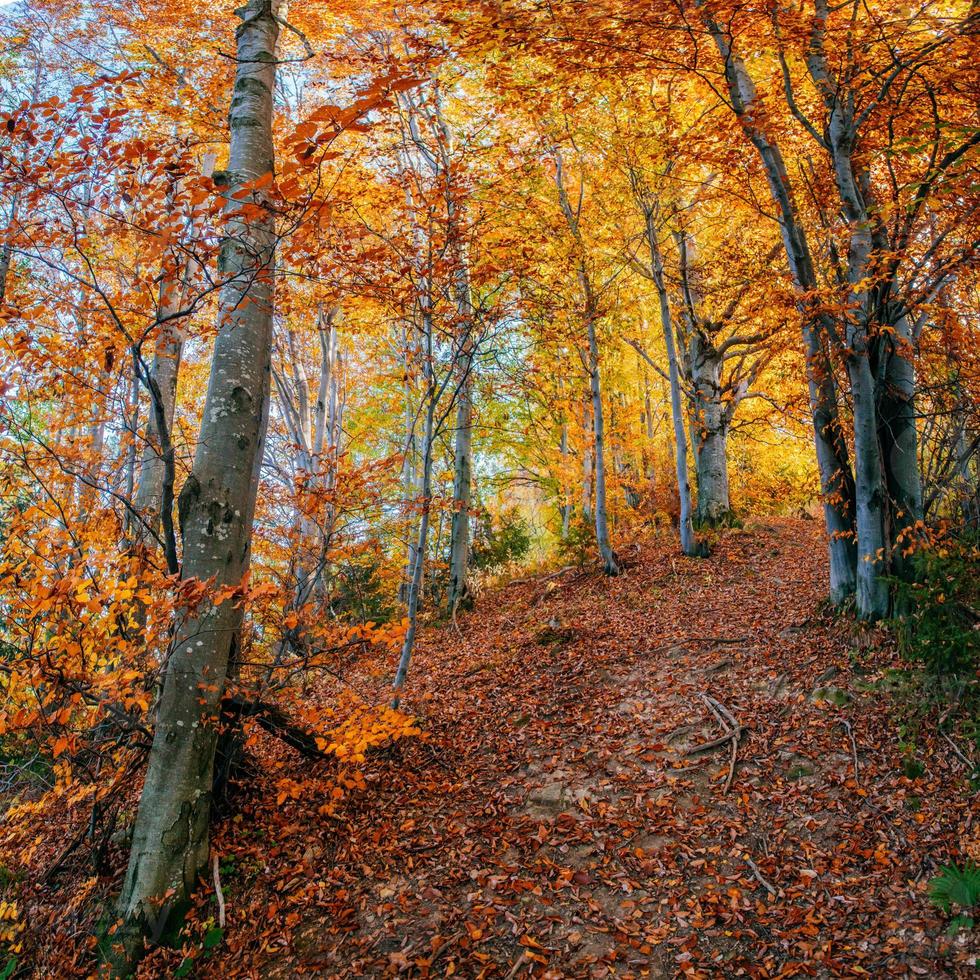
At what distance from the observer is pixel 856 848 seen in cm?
380

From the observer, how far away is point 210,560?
13.1 ft

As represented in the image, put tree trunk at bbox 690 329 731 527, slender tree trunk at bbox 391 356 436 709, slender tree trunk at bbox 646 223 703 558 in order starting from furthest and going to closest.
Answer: tree trunk at bbox 690 329 731 527 → slender tree trunk at bbox 646 223 703 558 → slender tree trunk at bbox 391 356 436 709

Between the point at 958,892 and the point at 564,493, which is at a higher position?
the point at 564,493

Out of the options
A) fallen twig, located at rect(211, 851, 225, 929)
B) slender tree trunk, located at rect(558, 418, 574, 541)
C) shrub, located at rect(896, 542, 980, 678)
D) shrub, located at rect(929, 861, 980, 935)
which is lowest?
fallen twig, located at rect(211, 851, 225, 929)

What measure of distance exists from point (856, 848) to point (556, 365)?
10.7 metres

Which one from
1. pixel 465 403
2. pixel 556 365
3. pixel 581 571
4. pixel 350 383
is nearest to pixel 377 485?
pixel 465 403

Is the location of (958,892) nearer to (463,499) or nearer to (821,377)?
(821,377)

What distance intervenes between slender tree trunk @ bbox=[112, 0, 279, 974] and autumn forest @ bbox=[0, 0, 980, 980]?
28 millimetres

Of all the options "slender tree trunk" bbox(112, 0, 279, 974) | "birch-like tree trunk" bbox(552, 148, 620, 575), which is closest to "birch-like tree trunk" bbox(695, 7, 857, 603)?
"birch-like tree trunk" bbox(552, 148, 620, 575)

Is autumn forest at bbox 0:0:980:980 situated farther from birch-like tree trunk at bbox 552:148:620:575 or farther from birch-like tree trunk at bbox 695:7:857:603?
birch-like tree trunk at bbox 552:148:620:575

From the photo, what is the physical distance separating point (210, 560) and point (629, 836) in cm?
Result: 370

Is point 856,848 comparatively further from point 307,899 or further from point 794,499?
point 794,499

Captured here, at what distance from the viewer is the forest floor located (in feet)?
11.2

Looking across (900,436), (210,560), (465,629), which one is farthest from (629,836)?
(465,629)
